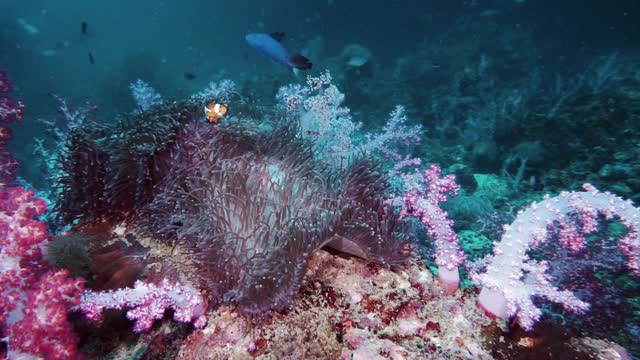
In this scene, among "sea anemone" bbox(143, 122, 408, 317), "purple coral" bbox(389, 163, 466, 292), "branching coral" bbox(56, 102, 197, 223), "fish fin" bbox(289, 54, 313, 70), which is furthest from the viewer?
"fish fin" bbox(289, 54, 313, 70)

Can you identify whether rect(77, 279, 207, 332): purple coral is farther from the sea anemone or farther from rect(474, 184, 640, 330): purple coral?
rect(474, 184, 640, 330): purple coral

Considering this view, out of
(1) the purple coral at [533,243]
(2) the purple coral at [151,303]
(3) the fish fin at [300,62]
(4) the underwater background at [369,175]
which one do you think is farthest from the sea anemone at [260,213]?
(3) the fish fin at [300,62]

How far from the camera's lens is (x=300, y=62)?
6.07 meters

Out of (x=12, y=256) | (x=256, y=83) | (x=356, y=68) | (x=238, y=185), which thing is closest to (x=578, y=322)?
(x=238, y=185)

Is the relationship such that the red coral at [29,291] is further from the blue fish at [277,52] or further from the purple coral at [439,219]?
the blue fish at [277,52]

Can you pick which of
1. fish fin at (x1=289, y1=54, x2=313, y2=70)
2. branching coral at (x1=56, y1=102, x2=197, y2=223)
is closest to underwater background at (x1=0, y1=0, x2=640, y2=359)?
branching coral at (x1=56, y1=102, x2=197, y2=223)

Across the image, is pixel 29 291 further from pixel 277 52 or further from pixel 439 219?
pixel 277 52

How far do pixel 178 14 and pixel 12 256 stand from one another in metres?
82.3

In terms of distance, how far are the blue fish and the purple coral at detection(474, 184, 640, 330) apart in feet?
15.1

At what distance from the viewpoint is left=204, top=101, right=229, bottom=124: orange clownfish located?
311 centimetres

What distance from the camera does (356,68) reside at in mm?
16734

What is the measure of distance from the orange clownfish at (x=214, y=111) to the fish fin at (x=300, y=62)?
126 inches

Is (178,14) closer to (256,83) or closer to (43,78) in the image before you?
(43,78)

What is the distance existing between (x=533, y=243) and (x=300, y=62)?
474 cm
